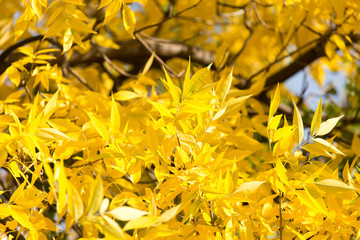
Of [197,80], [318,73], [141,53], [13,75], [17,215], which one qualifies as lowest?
[318,73]

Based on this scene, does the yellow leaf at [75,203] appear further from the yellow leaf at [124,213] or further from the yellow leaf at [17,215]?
the yellow leaf at [17,215]

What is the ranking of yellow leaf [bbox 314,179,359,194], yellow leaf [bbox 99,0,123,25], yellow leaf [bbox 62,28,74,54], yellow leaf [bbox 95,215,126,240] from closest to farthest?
yellow leaf [bbox 95,215,126,240] → yellow leaf [bbox 314,179,359,194] → yellow leaf [bbox 99,0,123,25] → yellow leaf [bbox 62,28,74,54]

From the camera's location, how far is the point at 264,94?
2680mm

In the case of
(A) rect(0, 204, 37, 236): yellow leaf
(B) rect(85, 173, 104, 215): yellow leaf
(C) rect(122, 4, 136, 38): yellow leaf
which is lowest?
(A) rect(0, 204, 37, 236): yellow leaf

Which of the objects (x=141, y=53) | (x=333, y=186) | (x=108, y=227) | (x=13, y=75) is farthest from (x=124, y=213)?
(x=141, y=53)

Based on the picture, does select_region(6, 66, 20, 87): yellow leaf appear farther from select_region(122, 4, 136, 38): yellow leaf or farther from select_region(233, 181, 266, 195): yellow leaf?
select_region(233, 181, 266, 195): yellow leaf

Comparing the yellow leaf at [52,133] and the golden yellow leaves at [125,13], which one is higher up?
the golden yellow leaves at [125,13]

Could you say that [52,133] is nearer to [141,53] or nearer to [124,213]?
[124,213]

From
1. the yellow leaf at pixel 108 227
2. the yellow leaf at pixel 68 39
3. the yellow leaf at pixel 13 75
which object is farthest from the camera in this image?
the yellow leaf at pixel 13 75

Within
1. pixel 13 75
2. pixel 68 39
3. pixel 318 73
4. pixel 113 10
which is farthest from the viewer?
pixel 318 73

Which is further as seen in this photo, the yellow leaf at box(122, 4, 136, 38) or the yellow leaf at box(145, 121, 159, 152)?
the yellow leaf at box(122, 4, 136, 38)

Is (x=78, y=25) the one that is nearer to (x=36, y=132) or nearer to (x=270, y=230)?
(x=36, y=132)

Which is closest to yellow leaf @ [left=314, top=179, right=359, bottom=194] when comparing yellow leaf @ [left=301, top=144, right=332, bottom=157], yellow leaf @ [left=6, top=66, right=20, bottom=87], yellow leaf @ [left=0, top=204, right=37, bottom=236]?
yellow leaf @ [left=301, top=144, right=332, bottom=157]

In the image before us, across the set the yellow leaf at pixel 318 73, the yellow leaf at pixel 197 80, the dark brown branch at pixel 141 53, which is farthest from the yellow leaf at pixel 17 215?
the yellow leaf at pixel 318 73
